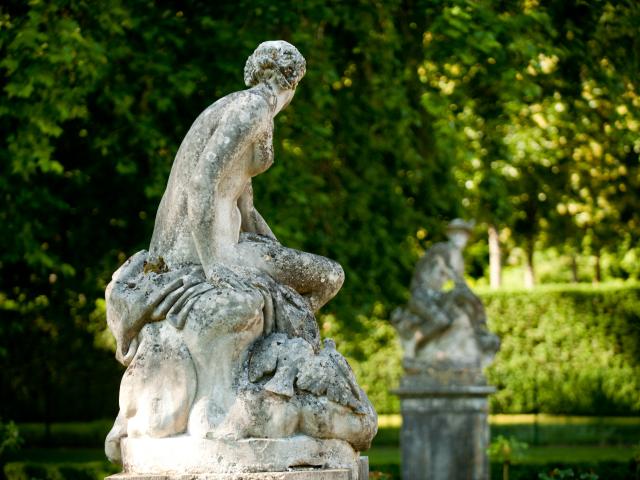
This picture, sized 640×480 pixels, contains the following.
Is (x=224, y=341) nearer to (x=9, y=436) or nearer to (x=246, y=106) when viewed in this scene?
(x=246, y=106)

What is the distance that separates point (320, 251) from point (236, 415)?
826cm

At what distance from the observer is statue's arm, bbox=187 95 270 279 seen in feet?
18.2

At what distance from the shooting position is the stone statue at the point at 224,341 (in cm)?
538

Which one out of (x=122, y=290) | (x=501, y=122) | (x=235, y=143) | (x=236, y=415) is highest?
(x=501, y=122)

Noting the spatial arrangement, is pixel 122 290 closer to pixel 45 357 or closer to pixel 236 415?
pixel 236 415

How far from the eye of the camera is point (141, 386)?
5.51 m

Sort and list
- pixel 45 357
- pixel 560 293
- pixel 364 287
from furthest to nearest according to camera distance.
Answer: pixel 560 293
pixel 45 357
pixel 364 287

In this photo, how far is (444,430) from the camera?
1424 centimetres

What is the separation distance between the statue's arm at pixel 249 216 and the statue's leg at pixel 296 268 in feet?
0.54

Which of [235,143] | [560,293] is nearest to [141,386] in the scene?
[235,143]

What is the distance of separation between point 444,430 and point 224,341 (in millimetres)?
9157

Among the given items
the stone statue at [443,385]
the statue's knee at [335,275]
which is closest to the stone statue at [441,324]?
the stone statue at [443,385]

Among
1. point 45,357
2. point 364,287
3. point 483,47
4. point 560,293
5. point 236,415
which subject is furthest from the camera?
point 560,293

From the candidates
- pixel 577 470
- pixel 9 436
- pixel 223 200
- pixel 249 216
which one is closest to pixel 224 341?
pixel 223 200
